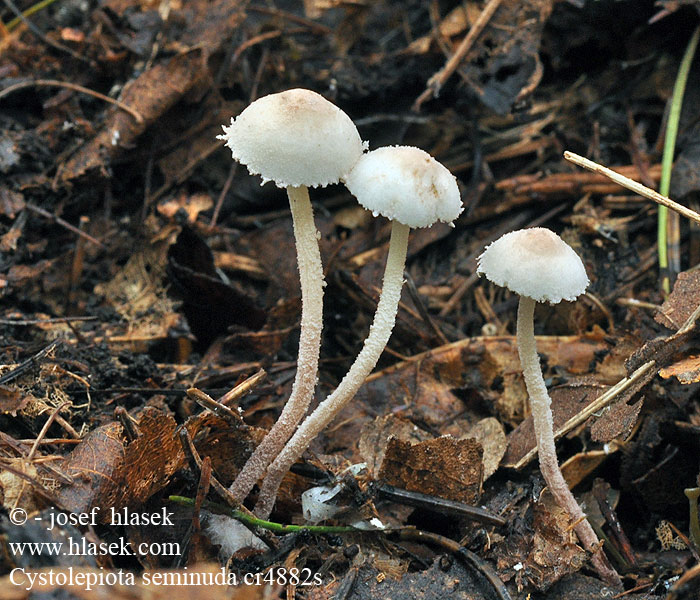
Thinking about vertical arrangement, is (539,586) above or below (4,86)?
below

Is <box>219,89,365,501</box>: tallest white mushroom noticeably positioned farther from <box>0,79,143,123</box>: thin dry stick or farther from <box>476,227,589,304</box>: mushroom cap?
<box>0,79,143,123</box>: thin dry stick

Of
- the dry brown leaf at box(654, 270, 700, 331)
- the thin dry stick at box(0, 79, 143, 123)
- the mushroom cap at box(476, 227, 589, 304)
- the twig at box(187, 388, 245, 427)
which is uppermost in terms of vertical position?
the thin dry stick at box(0, 79, 143, 123)

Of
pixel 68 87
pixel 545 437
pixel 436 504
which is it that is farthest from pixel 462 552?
pixel 68 87

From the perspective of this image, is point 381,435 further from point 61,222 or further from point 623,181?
point 61,222

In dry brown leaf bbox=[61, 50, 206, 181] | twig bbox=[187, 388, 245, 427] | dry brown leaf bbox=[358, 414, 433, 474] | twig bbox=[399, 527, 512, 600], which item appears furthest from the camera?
dry brown leaf bbox=[61, 50, 206, 181]

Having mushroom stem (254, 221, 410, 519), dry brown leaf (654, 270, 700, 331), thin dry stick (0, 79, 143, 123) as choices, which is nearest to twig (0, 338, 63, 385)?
mushroom stem (254, 221, 410, 519)

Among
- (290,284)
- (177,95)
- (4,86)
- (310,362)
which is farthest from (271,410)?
(4,86)

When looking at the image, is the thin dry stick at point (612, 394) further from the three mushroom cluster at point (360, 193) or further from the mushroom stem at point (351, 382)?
the mushroom stem at point (351, 382)

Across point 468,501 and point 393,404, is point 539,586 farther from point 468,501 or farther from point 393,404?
point 393,404

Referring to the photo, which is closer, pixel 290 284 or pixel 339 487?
pixel 339 487
